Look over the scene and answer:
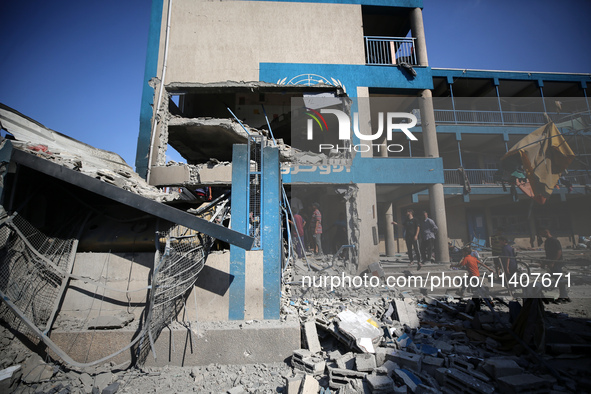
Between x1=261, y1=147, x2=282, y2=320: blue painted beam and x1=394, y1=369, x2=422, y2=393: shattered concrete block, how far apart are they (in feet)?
6.00

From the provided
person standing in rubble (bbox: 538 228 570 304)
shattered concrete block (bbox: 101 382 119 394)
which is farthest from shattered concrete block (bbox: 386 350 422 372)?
person standing in rubble (bbox: 538 228 570 304)

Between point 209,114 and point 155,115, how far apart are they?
2800 mm

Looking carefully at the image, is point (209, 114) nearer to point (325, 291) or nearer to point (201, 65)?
point (201, 65)

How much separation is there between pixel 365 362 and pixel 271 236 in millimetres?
2225

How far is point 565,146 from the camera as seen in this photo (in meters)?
7.44

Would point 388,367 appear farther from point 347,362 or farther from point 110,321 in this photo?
point 110,321

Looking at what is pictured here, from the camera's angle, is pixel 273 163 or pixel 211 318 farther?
pixel 273 163

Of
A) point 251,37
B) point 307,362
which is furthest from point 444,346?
point 251,37

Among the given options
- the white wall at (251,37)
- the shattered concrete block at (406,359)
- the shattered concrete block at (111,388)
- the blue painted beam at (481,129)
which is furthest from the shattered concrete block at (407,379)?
the blue painted beam at (481,129)

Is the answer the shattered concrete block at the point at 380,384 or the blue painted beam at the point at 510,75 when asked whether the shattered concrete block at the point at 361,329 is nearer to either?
the shattered concrete block at the point at 380,384

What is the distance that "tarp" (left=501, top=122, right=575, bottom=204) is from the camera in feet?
24.4

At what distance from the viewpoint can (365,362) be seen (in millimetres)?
3176

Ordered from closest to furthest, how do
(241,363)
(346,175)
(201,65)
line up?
(241,363), (346,175), (201,65)

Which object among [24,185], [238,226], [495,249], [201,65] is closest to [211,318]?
[238,226]
